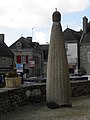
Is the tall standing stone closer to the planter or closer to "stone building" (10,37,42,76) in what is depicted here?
the planter

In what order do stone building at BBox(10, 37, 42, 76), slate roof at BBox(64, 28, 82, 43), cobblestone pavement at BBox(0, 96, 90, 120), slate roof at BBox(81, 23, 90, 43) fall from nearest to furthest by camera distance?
cobblestone pavement at BBox(0, 96, 90, 120) < slate roof at BBox(81, 23, 90, 43) < slate roof at BBox(64, 28, 82, 43) < stone building at BBox(10, 37, 42, 76)

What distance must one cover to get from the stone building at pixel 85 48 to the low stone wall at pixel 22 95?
34.7 m

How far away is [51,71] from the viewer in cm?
1520

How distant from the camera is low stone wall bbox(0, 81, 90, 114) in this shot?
12.7 meters

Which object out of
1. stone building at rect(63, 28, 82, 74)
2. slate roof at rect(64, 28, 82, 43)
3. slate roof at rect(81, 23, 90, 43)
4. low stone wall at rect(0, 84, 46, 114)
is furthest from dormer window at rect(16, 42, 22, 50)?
low stone wall at rect(0, 84, 46, 114)

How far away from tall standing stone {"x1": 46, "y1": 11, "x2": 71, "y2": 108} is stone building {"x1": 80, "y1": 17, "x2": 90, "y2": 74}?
3899 cm

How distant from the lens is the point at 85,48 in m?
54.9

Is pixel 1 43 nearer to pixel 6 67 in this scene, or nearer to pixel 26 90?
pixel 6 67

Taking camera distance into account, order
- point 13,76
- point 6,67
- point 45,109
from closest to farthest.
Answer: point 45,109
point 13,76
point 6,67

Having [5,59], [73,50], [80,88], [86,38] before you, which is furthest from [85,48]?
[80,88]

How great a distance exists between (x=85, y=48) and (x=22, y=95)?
4108 centimetres

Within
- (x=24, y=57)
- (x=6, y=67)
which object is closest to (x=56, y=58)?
(x=6, y=67)

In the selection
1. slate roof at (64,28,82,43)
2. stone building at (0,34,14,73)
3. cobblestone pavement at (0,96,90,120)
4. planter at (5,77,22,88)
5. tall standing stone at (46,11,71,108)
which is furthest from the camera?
slate roof at (64,28,82,43)

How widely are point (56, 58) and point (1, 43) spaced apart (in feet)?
128
